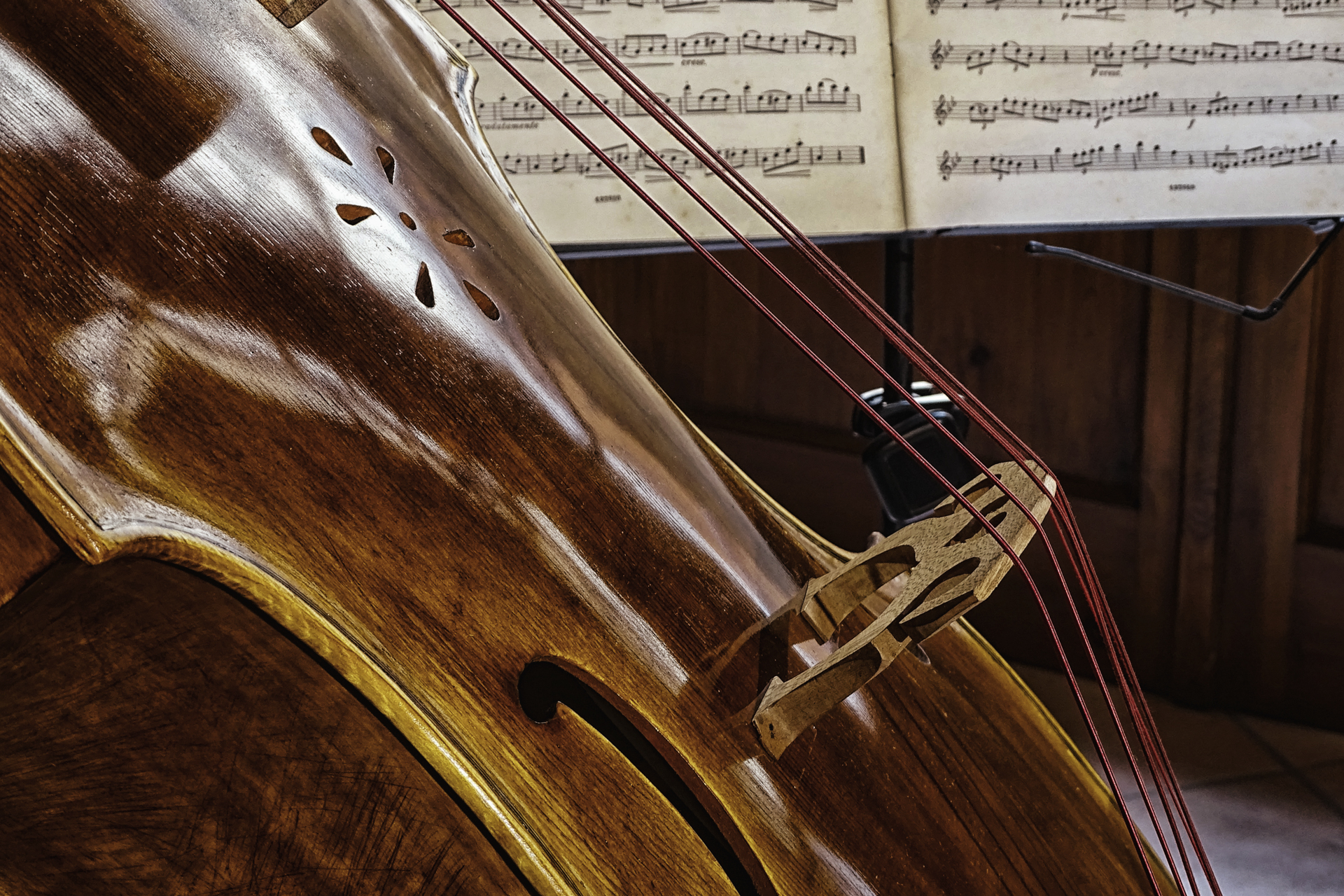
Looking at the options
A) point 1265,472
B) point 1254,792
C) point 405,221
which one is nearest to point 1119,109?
point 1265,472

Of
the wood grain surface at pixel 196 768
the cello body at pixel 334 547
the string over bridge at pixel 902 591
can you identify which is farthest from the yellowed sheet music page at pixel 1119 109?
the wood grain surface at pixel 196 768

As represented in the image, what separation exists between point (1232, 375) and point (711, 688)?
1407 mm

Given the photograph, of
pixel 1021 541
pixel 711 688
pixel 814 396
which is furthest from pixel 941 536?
pixel 814 396

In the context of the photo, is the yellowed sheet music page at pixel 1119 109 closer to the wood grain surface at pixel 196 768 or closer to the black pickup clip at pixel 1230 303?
the black pickup clip at pixel 1230 303

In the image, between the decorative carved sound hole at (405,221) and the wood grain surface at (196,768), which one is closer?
the wood grain surface at (196,768)

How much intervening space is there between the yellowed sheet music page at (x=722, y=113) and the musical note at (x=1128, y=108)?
0.30ft

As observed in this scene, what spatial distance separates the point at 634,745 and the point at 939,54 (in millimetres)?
1029

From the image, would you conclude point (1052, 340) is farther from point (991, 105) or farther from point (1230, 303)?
point (991, 105)

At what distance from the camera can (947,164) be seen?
1.26 meters

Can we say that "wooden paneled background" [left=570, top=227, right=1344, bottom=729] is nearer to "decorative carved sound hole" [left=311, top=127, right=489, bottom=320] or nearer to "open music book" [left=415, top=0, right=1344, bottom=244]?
"open music book" [left=415, top=0, right=1344, bottom=244]

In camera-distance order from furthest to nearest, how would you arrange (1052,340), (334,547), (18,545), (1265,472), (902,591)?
(1052,340) < (1265,472) < (902,591) < (334,547) < (18,545)

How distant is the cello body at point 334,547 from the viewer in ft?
1.20

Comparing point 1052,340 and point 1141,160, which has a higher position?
point 1141,160

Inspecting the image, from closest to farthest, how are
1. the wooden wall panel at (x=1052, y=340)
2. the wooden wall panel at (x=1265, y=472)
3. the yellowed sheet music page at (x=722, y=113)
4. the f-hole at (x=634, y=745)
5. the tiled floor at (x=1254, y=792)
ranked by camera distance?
the f-hole at (x=634, y=745) < the yellowed sheet music page at (x=722, y=113) < the tiled floor at (x=1254, y=792) < the wooden wall panel at (x=1265, y=472) < the wooden wall panel at (x=1052, y=340)
